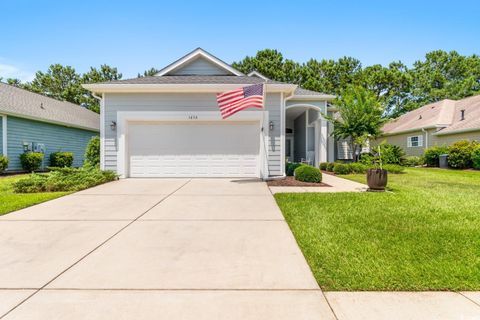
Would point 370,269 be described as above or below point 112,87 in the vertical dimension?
below

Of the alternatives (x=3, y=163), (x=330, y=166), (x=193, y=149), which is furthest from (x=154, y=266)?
(x=3, y=163)

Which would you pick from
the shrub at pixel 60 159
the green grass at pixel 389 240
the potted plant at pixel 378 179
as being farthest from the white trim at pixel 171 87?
the shrub at pixel 60 159

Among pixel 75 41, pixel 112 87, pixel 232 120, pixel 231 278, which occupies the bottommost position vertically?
pixel 231 278

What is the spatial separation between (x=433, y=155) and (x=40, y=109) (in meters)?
26.0

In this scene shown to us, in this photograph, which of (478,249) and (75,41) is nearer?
(478,249)

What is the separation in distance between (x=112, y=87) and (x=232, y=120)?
16.0 ft

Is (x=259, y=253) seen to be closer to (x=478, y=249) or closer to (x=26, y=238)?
(x=478, y=249)

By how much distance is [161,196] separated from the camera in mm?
7418

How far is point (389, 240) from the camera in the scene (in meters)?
3.87

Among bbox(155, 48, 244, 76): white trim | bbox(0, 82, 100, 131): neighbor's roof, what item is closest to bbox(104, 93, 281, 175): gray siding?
bbox(155, 48, 244, 76): white trim

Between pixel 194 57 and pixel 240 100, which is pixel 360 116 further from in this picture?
pixel 194 57

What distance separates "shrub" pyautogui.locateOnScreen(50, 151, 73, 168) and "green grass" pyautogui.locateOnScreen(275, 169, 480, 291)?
1658 cm

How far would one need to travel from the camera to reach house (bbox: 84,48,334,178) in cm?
1109

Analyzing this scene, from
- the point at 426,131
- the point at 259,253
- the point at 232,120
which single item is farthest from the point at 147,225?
the point at 426,131
